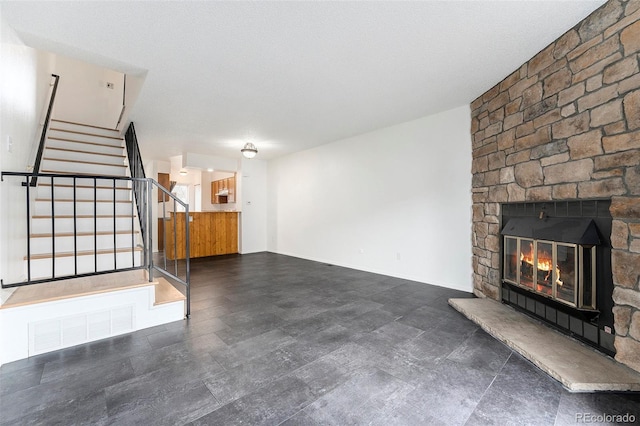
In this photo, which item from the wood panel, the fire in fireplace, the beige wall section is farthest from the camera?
the wood panel

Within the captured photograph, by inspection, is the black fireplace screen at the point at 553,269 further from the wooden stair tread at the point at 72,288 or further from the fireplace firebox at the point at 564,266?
the wooden stair tread at the point at 72,288

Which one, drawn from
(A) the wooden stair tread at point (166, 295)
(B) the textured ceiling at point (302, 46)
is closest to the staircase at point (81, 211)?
(A) the wooden stair tread at point (166, 295)

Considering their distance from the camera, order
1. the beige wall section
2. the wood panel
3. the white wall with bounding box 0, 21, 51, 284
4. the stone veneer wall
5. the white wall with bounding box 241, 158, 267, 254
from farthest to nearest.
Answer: the white wall with bounding box 241, 158, 267, 254 < the wood panel < the beige wall section < the white wall with bounding box 0, 21, 51, 284 < the stone veneer wall

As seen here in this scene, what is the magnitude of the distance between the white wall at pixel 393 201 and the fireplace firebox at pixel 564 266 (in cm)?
84

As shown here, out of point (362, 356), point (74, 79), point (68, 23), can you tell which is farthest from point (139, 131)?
point (362, 356)

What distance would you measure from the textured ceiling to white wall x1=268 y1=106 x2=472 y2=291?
0.69 meters

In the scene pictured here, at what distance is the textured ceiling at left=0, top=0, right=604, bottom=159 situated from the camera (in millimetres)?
2035

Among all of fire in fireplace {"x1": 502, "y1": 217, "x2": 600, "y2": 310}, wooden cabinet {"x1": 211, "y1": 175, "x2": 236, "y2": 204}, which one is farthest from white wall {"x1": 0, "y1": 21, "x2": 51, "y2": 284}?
wooden cabinet {"x1": 211, "y1": 175, "x2": 236, "y2": 204}

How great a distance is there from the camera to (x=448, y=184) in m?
4.02

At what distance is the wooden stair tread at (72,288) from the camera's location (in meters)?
2.19

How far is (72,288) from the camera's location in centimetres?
254

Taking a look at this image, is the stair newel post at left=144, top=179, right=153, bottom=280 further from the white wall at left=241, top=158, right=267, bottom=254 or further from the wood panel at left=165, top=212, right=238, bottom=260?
the white wall at left=241, top=158, right=267, bottom=254

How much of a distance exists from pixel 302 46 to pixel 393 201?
9.87ft

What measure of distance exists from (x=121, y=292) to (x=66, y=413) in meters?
1.13
